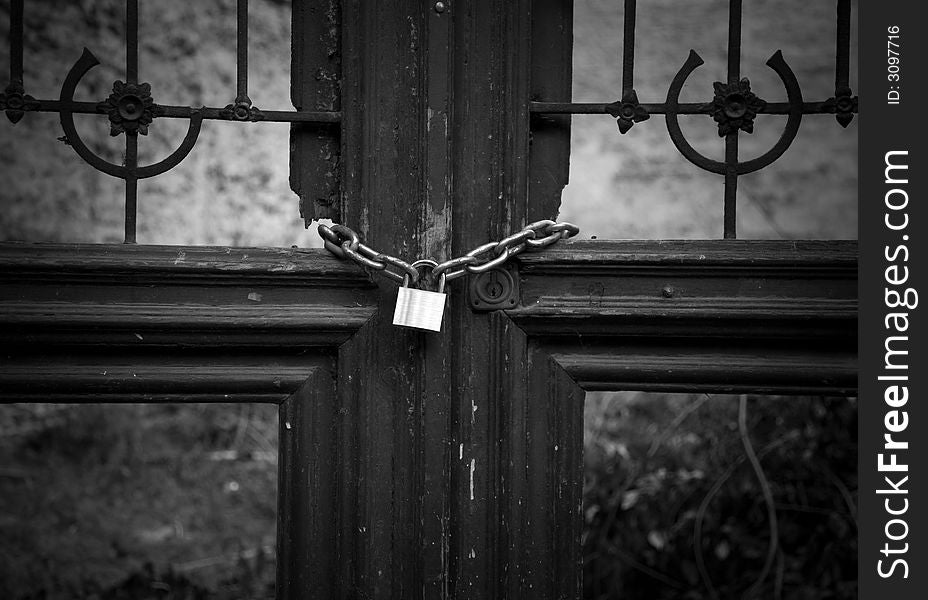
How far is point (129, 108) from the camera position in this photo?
→ 765mm

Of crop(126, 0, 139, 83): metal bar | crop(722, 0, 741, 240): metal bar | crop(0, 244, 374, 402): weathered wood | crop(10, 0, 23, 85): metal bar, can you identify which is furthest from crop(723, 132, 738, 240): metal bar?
crop(10, 0, 23, 85): metal bar

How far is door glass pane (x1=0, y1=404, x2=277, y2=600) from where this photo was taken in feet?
6.30

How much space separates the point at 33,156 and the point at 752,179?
2122mm

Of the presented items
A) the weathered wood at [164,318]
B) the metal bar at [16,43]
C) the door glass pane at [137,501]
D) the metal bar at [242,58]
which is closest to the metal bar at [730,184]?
the weathered wood at [164,318]

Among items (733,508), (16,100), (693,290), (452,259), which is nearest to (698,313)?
(693,290)

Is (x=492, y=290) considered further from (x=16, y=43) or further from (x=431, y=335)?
(x=16, y=43)

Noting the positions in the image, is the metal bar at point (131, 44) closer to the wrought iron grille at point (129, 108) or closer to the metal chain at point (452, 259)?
the wrought iron grille at point (129, 108)

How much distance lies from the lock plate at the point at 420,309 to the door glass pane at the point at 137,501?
148cm

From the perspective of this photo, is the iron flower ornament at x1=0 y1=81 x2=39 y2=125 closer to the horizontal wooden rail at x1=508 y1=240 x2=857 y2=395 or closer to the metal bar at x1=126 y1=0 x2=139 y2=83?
the metal bar at x1=126 y1=0 x2=139 y2=83

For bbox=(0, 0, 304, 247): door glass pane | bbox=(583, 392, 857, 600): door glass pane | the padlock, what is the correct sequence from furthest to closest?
1. bbox=(0, 0, 304, 247): door glass pane
2. bbox=(583, 392, 857, 600): door glass pane
3. the padlock

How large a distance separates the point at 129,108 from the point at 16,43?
112 mm

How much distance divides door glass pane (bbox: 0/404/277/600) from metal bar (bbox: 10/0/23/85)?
1404 millimetres

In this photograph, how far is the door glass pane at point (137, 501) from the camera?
1921mm

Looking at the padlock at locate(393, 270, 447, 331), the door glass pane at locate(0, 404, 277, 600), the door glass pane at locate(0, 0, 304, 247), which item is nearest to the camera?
the padlock at locate(393, 270, 447, 331)
